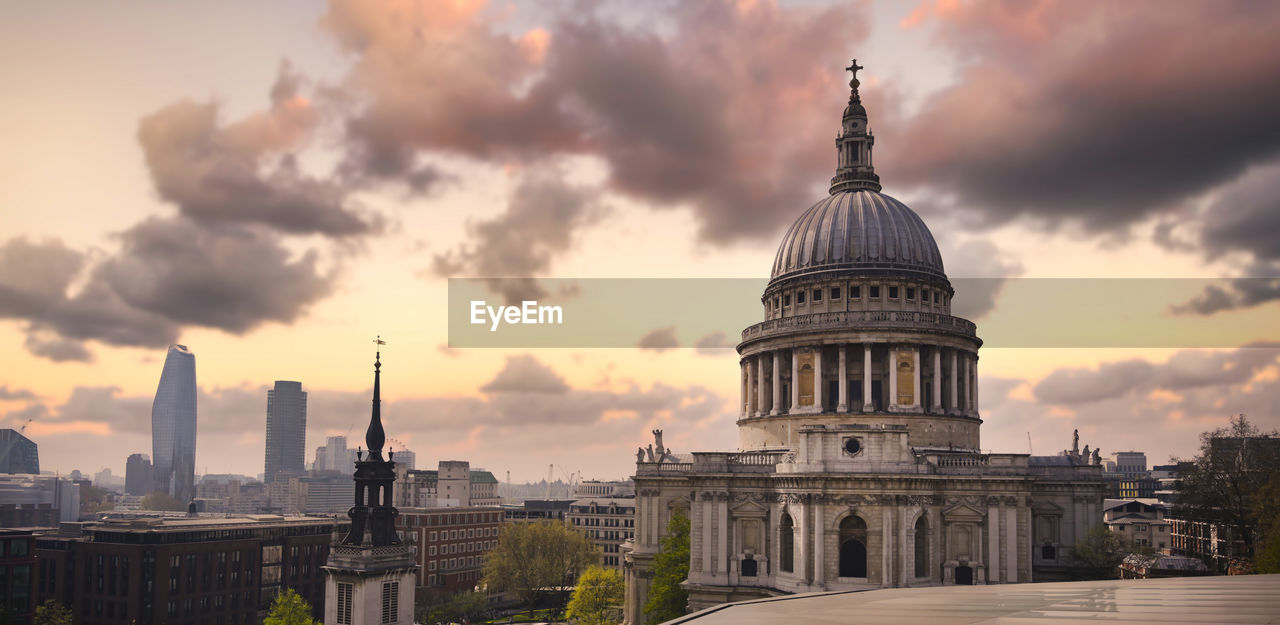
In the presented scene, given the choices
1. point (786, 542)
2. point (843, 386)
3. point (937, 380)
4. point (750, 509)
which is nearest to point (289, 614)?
point (750, 509)

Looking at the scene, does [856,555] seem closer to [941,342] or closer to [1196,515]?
[941,342]

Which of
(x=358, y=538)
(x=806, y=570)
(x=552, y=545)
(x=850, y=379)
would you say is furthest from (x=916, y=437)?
(x=552, y=545)

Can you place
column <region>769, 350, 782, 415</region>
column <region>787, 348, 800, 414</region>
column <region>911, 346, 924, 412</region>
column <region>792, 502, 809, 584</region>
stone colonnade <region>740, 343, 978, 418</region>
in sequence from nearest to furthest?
column <region>792, 502, 809, 584</region>, column <region>911, 346, 924, 412</region>, stone colonnade <region>740, 343, 978, 418</region>, column <region>787, 348, 800, 414</region>, column <region>769, 350, 782, 415</region>

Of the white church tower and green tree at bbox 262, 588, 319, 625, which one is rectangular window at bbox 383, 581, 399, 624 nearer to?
the white church tower

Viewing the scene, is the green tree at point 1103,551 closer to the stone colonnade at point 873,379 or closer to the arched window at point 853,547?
the stone colonnade at point 873,379

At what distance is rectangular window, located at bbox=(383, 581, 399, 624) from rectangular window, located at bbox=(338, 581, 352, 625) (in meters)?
2.52

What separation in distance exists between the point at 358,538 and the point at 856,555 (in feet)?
112

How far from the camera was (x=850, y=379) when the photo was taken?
8444 cm

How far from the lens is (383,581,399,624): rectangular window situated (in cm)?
7062

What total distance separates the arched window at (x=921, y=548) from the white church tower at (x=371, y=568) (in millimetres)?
34758

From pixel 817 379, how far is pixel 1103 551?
80.3 ft

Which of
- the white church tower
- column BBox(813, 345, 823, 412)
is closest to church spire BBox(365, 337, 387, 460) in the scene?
the white church tower

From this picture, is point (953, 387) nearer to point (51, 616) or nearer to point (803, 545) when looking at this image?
point (803, 545)

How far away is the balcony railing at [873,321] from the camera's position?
83875mm
